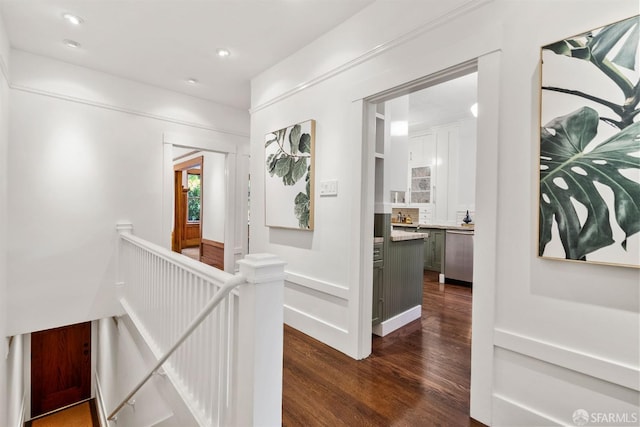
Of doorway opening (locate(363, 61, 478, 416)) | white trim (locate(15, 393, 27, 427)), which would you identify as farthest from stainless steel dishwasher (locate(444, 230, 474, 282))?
white trim (locate(15, 393, 27, 427))

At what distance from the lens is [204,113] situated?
174 inches

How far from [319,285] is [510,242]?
5.25ft

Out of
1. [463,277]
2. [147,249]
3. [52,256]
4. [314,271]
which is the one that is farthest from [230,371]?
[463,277]

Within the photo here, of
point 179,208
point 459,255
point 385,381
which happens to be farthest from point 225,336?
point 179,208

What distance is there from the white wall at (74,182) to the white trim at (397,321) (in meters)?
3.00

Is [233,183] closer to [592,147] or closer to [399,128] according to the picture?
[399,128]

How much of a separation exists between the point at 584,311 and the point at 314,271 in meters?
1.91

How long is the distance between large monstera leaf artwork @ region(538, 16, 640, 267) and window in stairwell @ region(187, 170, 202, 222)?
8.80m

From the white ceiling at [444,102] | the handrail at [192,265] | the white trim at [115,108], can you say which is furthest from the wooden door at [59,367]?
the white ceiling at [444,102]

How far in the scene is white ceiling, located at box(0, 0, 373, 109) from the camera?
237cm

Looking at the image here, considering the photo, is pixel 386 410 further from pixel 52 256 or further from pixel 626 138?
pixel 52 256

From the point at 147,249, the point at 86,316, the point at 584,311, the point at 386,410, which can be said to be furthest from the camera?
the point at 86,316

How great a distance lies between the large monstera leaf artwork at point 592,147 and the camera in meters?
1.20

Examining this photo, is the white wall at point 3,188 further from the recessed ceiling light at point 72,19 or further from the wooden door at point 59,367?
the wooden door at point 59,367
